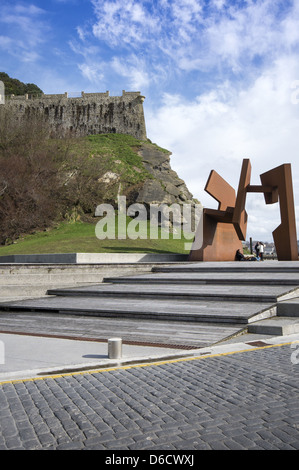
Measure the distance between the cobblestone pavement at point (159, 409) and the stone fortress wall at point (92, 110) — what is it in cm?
5269

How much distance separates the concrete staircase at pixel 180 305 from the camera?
7457 mm

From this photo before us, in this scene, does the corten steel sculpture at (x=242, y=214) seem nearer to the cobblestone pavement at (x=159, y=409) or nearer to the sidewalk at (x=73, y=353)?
the sidewalk at (x=73, y=353)

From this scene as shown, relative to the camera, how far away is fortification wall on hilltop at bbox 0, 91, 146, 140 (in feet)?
182

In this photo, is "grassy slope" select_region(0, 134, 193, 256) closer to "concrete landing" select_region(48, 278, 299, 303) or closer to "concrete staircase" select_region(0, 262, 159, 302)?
"concrete staircase" select_region(0, 262, 159, 302)

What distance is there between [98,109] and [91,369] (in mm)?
54606

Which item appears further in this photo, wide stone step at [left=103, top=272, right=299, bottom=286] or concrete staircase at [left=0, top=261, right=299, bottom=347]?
wide stone step at [left=103, top=272, right=299, bottom=286]

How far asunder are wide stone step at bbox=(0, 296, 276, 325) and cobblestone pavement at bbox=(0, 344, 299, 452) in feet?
8.63

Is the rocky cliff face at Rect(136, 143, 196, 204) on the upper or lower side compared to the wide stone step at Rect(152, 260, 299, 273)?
upper

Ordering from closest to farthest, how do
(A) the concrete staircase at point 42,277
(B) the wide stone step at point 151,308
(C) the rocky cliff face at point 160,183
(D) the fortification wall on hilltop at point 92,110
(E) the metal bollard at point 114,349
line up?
1. (E) the metal bollard at point 114,349
2. (B) the wide stone step at point 151,308
3. (A) the concrete staircase at point 42,277
4. (C) the rocky cliff face at point 160,183
5. (D) the fortification wall on hilltop at point 92,110

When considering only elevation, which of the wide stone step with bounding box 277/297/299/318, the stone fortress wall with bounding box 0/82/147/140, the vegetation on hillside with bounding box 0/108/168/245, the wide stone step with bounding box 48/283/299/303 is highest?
the stone fortress wall with bounding box 0/82/147/140

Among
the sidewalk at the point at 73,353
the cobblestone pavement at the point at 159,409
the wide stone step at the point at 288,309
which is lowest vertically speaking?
the cobblestone pavement at the point at 159,409

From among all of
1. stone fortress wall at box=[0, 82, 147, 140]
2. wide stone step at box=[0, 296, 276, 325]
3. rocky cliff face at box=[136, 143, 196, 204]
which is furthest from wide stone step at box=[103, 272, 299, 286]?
stone fortress wall at box=[0, 82, 147, 140]

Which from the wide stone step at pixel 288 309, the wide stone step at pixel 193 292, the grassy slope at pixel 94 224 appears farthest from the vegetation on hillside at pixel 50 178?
the wide stone step at pixel 288 309
